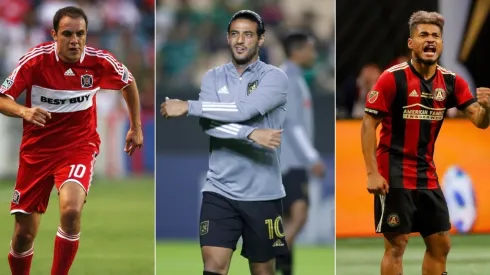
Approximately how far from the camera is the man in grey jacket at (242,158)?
18.1 feet

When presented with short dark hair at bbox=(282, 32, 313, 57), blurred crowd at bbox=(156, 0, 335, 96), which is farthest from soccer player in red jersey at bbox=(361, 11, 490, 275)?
blurred crowd at bbox=(156, 0, 335, 96)

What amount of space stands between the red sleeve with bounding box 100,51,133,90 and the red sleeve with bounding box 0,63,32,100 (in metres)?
0.56

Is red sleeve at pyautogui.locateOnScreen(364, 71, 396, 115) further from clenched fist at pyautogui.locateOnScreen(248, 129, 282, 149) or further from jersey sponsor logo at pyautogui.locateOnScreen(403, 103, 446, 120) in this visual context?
clenched fist at pyautogui.locateOnScreen(248, 129, 282, 149)

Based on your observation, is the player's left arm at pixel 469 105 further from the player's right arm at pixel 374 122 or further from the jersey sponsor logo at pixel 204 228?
the jersey sponsor logo at pixel 204 228

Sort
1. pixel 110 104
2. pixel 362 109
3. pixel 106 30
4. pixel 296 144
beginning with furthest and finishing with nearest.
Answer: pixel 110 104, pixel 106 30, pixel 362 109, pixel 296 144

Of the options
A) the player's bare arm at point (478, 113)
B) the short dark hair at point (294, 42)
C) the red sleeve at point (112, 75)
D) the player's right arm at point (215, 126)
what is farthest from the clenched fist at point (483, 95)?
the red sleeve at point (112, 75)

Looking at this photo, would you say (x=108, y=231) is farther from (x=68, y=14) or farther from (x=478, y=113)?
(x=478, y=113)

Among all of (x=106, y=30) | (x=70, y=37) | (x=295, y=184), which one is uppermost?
(x=106, y=30)

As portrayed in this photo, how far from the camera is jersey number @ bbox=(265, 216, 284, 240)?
566 cm

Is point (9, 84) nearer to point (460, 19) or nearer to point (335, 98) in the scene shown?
point (335, 98)

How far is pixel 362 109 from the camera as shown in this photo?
37.6 ft

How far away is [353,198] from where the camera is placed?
37.1 ft

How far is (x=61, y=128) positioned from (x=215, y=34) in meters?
6.26

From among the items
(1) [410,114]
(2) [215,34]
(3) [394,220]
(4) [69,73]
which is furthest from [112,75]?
(2) [215,34]
